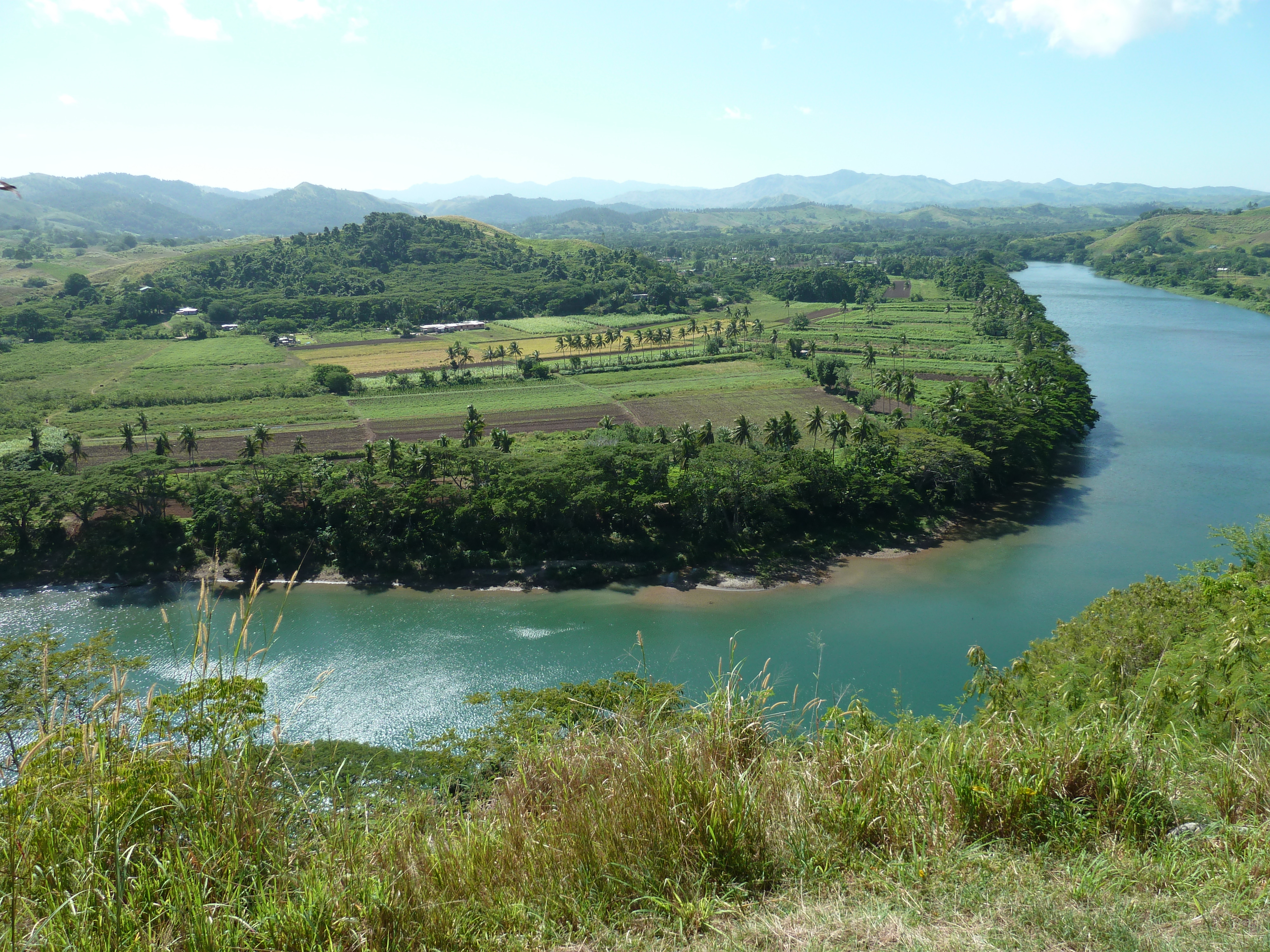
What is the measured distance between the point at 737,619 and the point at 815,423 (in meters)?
14.7

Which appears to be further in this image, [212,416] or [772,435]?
[212,416]

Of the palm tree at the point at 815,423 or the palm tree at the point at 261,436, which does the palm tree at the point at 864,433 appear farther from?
the palm tree at the point at 261,436

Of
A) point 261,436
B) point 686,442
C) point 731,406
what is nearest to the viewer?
point 686,442

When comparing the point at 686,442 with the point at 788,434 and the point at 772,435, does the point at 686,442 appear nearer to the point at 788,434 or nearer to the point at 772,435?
the point at 772,435

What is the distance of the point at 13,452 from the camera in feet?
111

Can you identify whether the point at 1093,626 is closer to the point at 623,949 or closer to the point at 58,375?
the point at 623,949

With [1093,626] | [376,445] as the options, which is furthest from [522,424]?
[1093,626]

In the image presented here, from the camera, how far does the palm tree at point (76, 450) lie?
32.6 m

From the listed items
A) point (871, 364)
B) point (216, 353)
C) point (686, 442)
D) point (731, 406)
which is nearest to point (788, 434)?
point (686, 442)

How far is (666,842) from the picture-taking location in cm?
378

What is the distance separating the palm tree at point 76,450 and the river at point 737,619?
1104 centimetres

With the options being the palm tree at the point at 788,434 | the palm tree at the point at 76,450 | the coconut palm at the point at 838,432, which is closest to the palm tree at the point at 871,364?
the coconut palm at the point at 838,432

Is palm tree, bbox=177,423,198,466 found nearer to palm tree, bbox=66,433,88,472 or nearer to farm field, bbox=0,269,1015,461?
farm field, bbox=0,269,1015,461

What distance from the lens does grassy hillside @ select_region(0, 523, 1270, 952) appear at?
10.4ft
